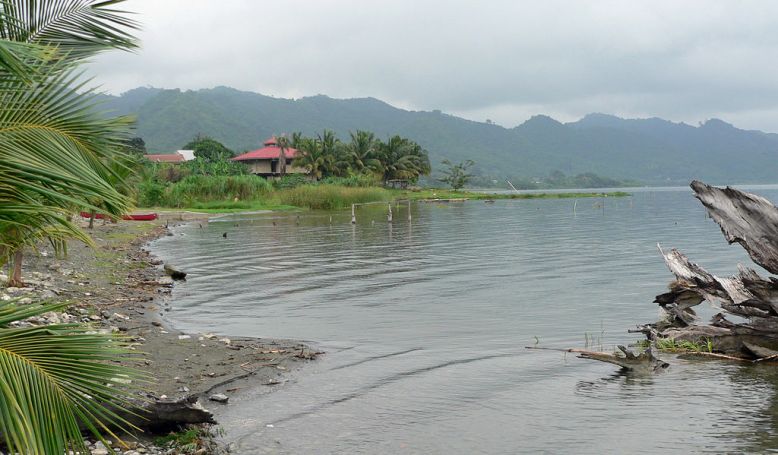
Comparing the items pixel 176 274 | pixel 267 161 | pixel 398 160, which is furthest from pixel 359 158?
pixel 176 274

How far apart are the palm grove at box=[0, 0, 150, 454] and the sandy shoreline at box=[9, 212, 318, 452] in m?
1.11

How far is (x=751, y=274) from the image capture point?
13.2 m

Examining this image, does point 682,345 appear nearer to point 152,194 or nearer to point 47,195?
point 47,195

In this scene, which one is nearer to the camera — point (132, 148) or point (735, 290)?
point (132, 148)

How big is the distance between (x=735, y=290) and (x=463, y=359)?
5823 mm

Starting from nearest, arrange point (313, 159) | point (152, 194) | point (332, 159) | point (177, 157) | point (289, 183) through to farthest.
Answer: point (152, 194) < point (289, 183) < point (313, 159) < point (332, 159) < point (177, 157)

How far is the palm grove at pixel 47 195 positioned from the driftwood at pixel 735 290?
10.4 meters

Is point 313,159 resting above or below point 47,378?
above

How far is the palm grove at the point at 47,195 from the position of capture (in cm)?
499

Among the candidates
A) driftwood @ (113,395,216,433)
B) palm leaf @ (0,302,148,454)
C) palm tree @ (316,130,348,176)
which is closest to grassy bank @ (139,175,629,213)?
palm tree @ (316,130,348,176)

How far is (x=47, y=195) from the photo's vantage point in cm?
536

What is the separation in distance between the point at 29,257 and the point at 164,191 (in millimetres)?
62248

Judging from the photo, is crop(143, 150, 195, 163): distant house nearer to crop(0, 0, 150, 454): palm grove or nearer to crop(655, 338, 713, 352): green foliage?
crop(655, 338, 713, 352): green foliage

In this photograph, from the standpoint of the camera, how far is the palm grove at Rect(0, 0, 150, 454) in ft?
16.4
